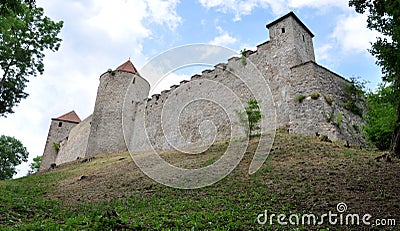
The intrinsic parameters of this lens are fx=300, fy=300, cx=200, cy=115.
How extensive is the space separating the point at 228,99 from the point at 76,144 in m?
15.9

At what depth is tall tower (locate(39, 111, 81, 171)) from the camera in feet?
101

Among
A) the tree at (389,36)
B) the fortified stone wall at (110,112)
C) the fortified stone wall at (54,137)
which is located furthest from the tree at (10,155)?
the tree at (389,36)

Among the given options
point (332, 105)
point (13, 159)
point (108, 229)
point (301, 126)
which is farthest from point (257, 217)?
point (13, 159)

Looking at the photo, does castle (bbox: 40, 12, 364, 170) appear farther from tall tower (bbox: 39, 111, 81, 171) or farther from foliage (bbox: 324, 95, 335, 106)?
tall tower (bbox: 39, 111, 81, 171)

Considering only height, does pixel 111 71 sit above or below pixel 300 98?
above

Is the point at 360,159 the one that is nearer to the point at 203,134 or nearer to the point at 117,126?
the point at 203,134

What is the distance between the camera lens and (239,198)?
6.52 metres

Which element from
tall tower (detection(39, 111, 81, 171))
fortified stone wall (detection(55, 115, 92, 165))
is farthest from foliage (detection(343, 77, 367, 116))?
tall tower (detection(39, 111, 81, 171))

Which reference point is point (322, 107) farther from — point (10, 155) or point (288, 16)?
point (10, 155)

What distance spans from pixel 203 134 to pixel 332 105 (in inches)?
296

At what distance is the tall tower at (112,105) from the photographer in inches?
831

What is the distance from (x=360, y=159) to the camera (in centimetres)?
809

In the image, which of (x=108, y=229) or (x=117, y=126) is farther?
(x=117, y=126)

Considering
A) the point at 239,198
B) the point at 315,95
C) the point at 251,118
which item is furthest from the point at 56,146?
the point at 239,198
